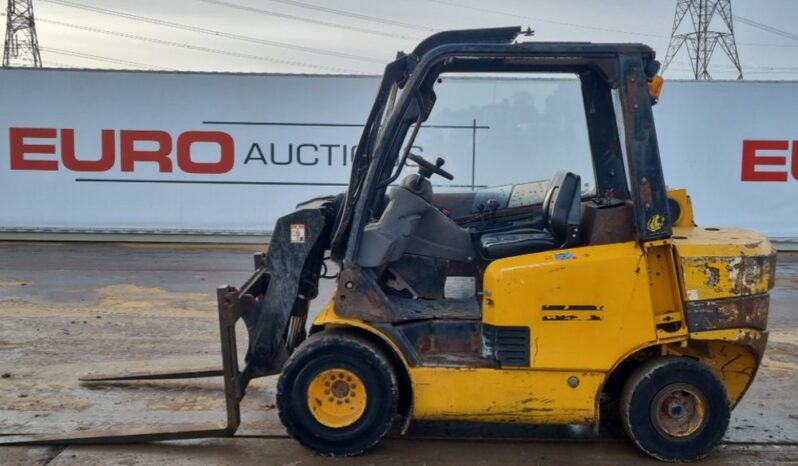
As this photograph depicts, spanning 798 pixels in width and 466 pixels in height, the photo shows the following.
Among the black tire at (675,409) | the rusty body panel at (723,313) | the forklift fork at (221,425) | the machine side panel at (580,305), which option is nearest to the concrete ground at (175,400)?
the forklift fork at (221,425)

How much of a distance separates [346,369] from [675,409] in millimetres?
1927

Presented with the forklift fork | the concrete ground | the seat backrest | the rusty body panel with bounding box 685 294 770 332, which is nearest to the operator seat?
the seat backrest

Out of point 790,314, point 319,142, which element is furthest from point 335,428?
point 319,142

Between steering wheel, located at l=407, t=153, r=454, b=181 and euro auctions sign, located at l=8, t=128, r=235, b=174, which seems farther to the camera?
euro auctions sign, located at l=8, t=128, r=235, b=174

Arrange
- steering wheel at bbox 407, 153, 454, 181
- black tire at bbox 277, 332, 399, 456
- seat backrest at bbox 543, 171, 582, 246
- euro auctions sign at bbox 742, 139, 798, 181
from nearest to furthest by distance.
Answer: black tire at bbox 277, 332, 399, 456 < seat backrest at bbox 543, 171, 582, 246 < steering wheel at bbox 407, 153, 454, 181 < euro auctions sign at bbox 742, 139, 798, 181

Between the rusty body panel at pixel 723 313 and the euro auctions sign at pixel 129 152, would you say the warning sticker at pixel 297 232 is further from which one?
the euro auctions sign at pixel 129 152

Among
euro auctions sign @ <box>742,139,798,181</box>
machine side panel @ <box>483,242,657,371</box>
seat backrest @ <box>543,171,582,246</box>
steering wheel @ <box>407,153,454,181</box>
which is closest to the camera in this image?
machine side panel @ <box>483,242,657,371</box>

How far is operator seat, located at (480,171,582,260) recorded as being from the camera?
15.4 ft

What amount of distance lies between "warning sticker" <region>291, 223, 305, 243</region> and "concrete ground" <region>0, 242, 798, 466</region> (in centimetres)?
126

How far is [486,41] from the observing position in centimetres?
459

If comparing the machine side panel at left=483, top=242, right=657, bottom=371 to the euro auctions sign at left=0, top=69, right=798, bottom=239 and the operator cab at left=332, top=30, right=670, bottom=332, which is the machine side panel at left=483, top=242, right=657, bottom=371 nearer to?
the operator cab at left=332, top=30, right=670, bottom=332

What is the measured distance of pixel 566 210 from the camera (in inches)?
186

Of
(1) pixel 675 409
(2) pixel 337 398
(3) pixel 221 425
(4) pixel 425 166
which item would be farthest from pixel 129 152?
(1) pixel 675 409

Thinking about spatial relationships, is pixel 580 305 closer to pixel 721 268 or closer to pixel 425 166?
pixel 721 268
